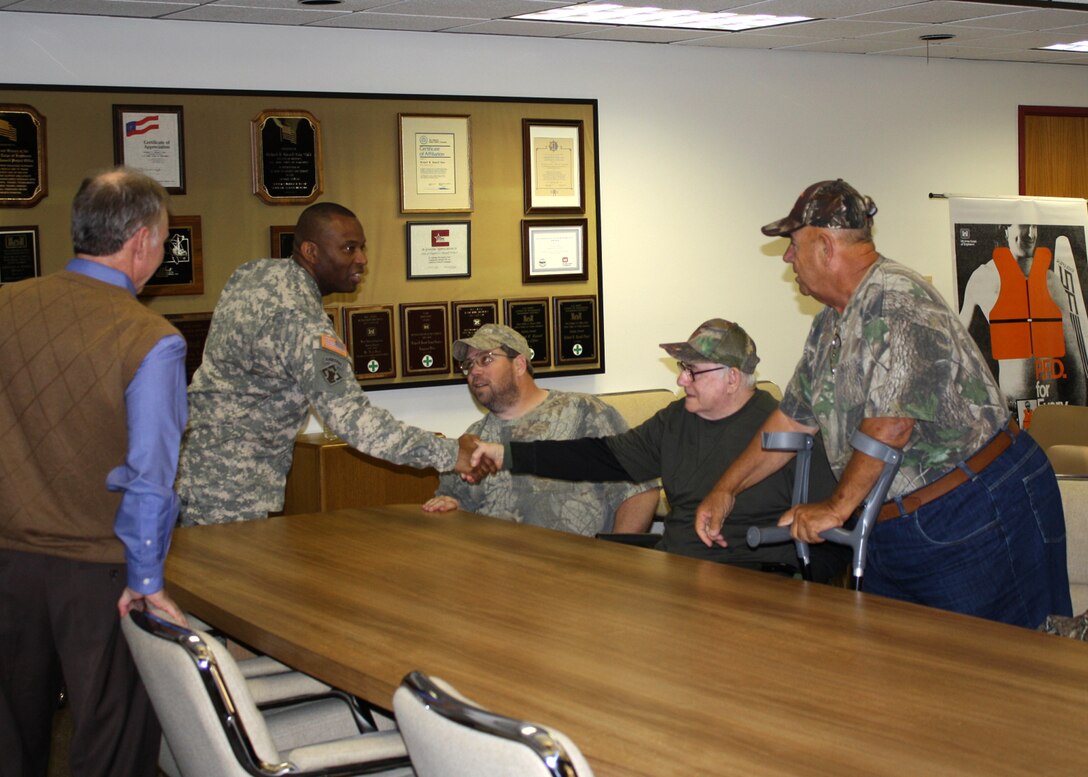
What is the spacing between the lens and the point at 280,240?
6.04 metres

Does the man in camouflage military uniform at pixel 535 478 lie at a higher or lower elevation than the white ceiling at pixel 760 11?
lower

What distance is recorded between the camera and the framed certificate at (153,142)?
18.7 feet

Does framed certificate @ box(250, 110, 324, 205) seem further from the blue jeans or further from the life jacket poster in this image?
the life jacket poster

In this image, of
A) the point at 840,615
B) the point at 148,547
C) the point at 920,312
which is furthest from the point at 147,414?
the point at 920,312

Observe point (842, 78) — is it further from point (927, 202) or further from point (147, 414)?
point (147, 414)

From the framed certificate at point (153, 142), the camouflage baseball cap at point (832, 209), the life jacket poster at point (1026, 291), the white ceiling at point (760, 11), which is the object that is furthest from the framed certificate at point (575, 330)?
the camouflage baseball cap at point (832, 209)

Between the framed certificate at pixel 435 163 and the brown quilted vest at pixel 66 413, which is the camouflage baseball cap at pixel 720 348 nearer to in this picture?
the brown quilted vest at pixel 66 413

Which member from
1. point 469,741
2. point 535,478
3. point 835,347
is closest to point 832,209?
point 835,347

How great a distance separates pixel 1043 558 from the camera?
3.15m

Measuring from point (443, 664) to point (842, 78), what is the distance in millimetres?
6043

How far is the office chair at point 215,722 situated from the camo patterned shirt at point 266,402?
147 centimetres

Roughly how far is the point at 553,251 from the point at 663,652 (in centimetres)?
442

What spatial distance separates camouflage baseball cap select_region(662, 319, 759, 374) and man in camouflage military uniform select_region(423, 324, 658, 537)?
1.61 ft

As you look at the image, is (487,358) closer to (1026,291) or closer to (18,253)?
(18,253)
